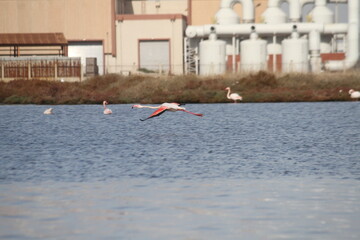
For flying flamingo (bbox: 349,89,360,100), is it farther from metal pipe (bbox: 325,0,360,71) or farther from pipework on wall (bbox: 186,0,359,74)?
metal pipe (bbox: 325,0,360,71)

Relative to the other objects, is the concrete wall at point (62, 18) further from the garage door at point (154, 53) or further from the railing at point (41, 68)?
the railing at point (41, 68)

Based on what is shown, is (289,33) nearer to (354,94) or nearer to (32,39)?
(354,94)

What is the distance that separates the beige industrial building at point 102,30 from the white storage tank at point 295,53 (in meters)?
11.0

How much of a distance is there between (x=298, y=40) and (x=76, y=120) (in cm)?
3417

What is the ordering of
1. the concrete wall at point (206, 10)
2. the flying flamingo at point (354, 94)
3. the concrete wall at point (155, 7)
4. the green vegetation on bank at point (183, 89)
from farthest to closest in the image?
the concrete wall at point (155, 7), the concrete wall at point (206, 10), the green vegetation on bank at point (183, 89), the flying flamingo at point (354, 94)

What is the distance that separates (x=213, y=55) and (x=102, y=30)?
13.1m

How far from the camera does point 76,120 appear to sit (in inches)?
1556

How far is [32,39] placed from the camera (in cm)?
7550

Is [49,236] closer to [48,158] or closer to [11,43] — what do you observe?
[48,158]

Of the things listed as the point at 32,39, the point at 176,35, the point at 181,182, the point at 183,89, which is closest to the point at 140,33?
the point at 176,35

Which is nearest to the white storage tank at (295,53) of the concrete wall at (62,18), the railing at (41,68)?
the railing at (41,68)

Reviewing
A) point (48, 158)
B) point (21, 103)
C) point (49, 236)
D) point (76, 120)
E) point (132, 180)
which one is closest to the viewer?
point (49, 236)

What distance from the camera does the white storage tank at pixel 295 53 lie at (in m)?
70.0

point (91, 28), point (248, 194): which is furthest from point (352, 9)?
point (248, 194)
